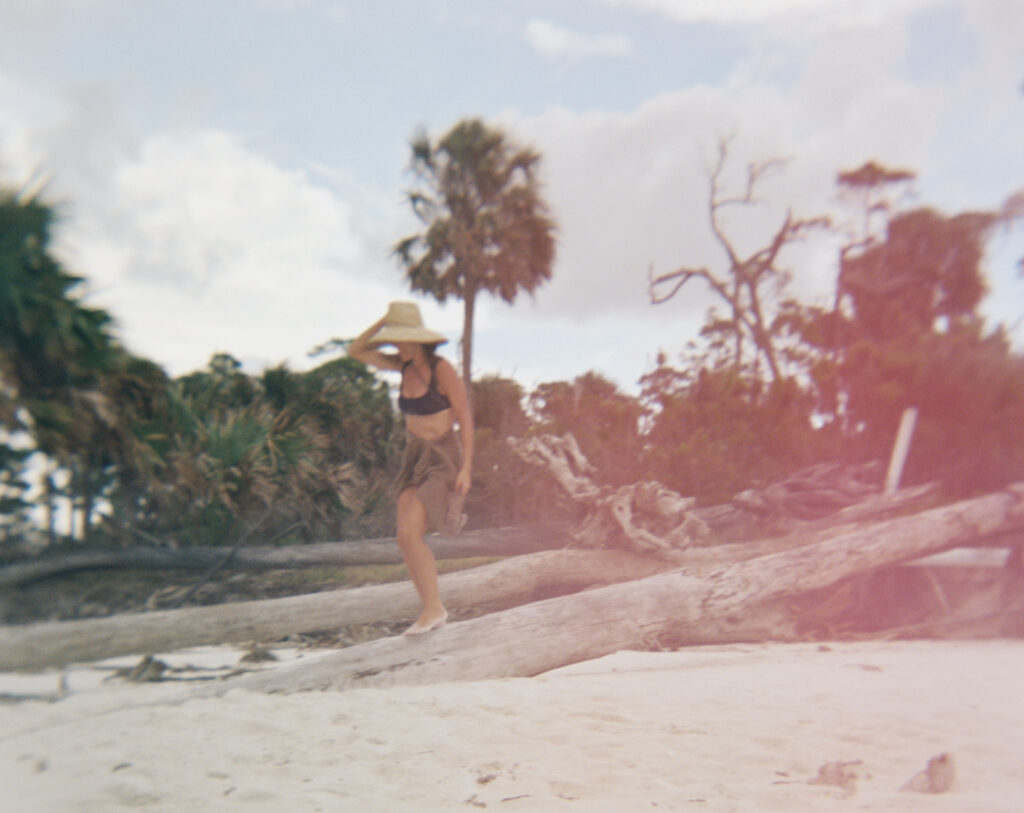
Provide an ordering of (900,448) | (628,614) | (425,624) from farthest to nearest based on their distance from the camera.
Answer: (900,448) < (628,614) < (425,624)

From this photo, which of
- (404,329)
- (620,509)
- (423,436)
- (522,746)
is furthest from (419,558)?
(620,509)

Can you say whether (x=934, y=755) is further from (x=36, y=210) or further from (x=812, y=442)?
(x=36, y=210)

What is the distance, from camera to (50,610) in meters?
2.46

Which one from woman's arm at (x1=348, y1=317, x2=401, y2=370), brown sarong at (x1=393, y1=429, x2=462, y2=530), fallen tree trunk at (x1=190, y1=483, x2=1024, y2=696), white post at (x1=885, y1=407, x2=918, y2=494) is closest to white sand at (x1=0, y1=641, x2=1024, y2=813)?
fallen tree trunk at (x1=190, y1=483, x2=1024, y2=696)

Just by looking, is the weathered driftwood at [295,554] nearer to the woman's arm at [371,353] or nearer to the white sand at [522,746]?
the white sand at [522,746]

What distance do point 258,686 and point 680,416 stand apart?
2420 millimetres

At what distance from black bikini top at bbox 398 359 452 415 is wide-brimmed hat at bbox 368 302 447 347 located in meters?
0.14

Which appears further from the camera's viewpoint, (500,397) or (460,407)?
(500,397)

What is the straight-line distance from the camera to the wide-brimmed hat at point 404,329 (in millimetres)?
2598

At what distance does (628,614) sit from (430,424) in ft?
4.94

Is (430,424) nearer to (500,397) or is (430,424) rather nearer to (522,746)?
(500,397)

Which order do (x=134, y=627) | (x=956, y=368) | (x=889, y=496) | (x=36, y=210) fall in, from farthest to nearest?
(x=889, y=496)
(x=956, y=368)
(x=134, y=627)
(x=36, y=210)

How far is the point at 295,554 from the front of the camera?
316 cm

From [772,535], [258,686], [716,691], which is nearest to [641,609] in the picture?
[716,691]
